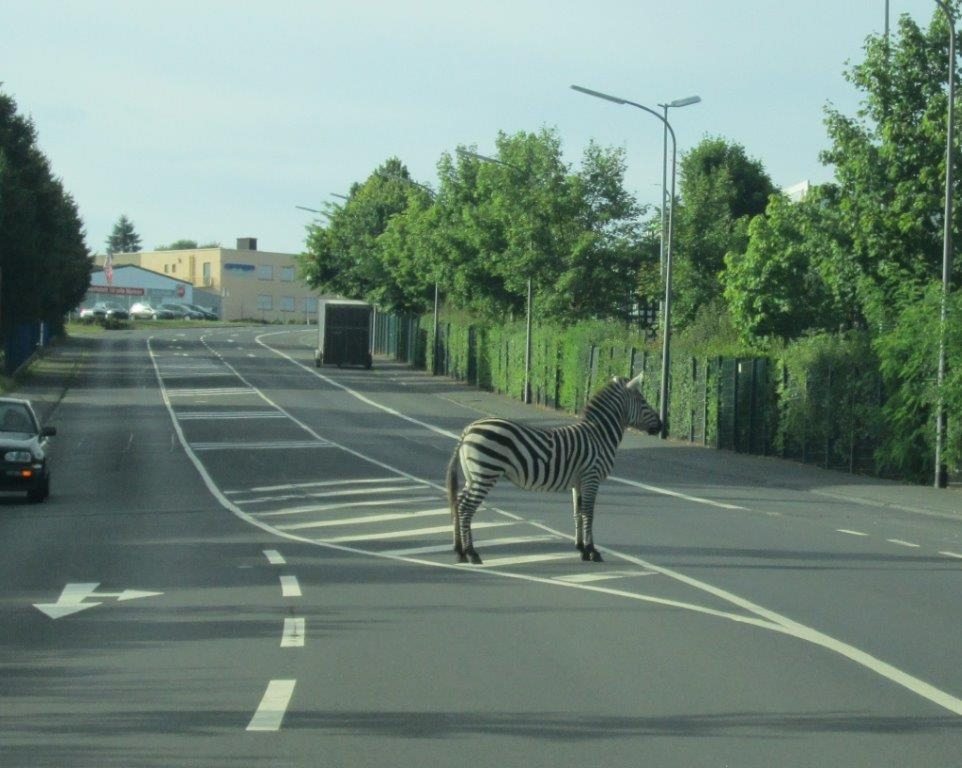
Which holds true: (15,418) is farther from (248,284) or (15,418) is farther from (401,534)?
(248,284)

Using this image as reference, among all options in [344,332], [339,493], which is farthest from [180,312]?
[339,493]

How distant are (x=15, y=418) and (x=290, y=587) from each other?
13092 mm

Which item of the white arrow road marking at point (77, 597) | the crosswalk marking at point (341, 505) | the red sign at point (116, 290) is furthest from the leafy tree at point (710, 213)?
the red sign at point (116, 290)

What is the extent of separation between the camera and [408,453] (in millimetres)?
36844

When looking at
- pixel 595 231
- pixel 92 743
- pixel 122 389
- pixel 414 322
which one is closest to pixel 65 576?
pixel 92 743

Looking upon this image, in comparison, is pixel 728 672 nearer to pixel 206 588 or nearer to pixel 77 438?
pixel 206 588

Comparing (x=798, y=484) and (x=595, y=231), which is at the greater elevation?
(x=595, y=231)

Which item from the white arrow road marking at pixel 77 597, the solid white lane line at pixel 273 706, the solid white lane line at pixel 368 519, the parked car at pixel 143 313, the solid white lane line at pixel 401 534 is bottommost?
the solid white lane line at pixel 368 519

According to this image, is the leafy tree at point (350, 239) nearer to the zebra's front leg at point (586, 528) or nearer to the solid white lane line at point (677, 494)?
the solid white lane line at point (677, 494)

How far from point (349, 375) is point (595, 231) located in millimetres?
22268

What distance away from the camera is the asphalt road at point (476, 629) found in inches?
303

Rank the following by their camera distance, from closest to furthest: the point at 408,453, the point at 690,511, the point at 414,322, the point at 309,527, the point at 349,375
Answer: the point at 309,527, the point at 690,511, the point at 408,453, the point at 349,375, the point at 414,322

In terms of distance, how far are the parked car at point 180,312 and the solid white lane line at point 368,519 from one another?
12768 cm

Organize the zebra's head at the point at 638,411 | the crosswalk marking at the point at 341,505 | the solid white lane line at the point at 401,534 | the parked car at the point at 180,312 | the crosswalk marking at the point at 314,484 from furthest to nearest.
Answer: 1. the parked car at the point at 180,312
2. the crosswalk marking at the point at 314,484
3. the crosswalk marking at the point at 341,505
4. the solid white lane line at the point at 401,534
5. the zebra's head at the point at 638,411
